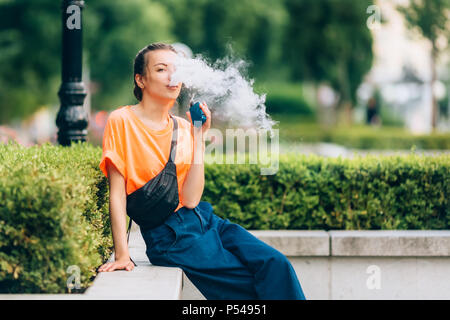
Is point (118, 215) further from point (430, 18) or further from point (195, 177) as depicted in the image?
point (430, 18)

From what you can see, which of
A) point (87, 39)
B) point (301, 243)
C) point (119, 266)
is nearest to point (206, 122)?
point (119, 266)

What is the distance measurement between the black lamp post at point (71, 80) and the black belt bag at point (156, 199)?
2.47 meters

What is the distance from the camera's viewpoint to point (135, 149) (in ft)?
12.5

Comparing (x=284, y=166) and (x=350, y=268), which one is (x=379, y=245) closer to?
(x=350, y=268)

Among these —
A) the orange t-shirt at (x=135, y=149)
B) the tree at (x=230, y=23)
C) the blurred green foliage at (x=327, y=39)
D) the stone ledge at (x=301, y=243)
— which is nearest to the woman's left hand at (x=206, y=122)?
the orange t-shirt at (x=135, y=149)

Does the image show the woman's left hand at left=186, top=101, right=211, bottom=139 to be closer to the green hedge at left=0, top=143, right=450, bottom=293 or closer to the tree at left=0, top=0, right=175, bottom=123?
the green hedge at left=0, top=143, right=450, bottom=293

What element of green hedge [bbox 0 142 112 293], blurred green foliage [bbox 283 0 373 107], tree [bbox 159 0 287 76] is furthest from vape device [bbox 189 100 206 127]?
tree [bbox 159 0 287 76]

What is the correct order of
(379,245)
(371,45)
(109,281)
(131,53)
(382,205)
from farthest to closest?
(371,45) → (131,53) → (382,205) → (379,245) → (109,281)

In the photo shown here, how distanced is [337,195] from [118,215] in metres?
2.27

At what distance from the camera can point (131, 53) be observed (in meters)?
27.1

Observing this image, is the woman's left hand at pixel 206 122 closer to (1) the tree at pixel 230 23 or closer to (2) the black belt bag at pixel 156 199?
(2) the black belt bag at pixel 156 199
